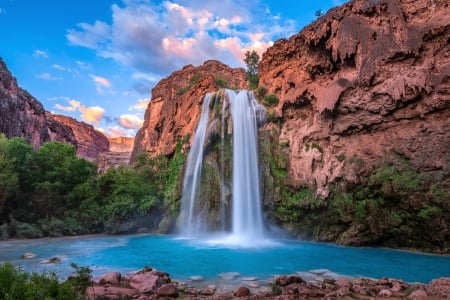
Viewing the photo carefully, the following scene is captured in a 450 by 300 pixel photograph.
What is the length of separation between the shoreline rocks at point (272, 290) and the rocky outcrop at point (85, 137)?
99.1 metres

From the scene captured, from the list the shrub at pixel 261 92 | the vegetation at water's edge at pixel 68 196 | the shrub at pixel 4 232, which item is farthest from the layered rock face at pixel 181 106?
the shrub at pixel 4 232

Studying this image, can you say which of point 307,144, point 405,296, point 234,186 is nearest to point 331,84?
point 307,144

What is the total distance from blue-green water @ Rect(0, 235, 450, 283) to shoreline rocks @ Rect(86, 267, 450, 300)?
1.55 metres

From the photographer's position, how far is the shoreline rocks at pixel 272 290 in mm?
5883

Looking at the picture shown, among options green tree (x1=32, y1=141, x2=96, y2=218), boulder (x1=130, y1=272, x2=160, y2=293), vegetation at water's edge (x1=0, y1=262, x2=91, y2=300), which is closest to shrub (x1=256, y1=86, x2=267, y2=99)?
green tree (x1=32, y1=141, x2=96, y2=218)

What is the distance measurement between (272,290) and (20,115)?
5187 centimetres

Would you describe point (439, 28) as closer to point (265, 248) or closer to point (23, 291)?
point (265, 248)

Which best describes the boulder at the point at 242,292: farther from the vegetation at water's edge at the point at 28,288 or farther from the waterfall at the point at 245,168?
the waterfall at the point at 245,168

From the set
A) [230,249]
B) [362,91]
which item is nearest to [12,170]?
[230,249]

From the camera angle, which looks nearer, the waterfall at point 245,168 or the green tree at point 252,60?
the waterfall at point 245,168

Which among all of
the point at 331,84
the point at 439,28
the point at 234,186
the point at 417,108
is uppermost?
the point at 439,28

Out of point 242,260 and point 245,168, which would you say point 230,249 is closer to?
point 242,260

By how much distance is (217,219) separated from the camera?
2005cm

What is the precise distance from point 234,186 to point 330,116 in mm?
7427
